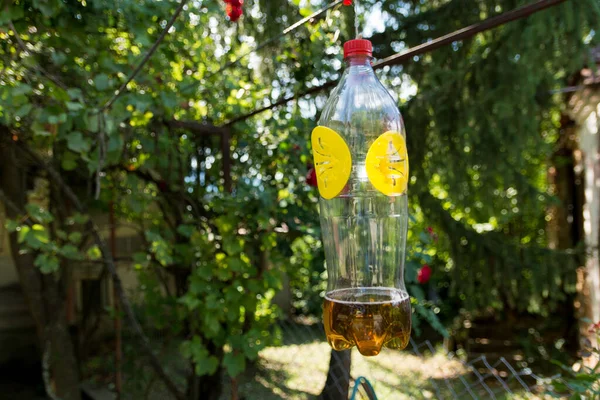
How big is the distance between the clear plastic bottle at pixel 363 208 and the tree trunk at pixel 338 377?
52.5 inches

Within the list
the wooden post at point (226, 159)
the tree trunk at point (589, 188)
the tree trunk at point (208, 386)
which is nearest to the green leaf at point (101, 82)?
the wooden post at point (226, 159)

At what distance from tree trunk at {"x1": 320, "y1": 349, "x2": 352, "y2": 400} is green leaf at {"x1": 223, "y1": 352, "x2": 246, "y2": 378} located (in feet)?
1.68

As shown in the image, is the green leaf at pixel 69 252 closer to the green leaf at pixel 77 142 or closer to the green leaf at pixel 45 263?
the green leaf at pixel 45 263

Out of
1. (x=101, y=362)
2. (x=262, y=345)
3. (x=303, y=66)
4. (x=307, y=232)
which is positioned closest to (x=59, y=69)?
(x=303, y=66)

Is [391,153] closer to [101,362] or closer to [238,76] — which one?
[238,76]

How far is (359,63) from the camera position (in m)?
1.21

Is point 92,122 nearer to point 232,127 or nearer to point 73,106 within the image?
point 73,106

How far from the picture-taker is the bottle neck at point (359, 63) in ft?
3.88

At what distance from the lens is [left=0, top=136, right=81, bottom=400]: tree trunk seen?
3.39m

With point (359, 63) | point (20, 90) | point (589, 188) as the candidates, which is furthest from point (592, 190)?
point (20, 90)

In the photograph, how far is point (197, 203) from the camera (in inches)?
115

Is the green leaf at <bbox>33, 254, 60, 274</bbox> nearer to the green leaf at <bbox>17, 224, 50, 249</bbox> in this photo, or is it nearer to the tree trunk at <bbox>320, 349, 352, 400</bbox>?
the green leaf at <bbox>17, 224, 50, 249</bbox>

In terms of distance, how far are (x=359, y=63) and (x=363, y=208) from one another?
17.0 inches

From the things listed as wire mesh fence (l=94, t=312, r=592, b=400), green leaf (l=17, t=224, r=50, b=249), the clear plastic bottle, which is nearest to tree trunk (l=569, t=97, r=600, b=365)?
wire mesh fence (l=94, t=312, r=592, b=400)
